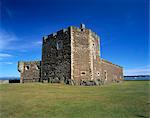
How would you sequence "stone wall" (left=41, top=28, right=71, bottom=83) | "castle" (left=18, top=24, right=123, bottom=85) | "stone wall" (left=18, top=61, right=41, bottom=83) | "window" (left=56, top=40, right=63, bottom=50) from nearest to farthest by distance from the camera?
"castle" (left=18, top=24, right=123, bottom=85), "stone wall" (left=41, top=28, right=71, bottom=83), "window" (left=56, top=40, right=63, bottom=50), "stone wall" (left=18, top=61, right=41, bottom=83)

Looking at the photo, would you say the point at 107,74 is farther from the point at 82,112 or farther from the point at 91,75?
the point at 82,112

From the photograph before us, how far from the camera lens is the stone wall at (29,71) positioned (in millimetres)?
27489

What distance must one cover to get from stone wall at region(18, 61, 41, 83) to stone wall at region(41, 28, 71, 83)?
183 centimetres

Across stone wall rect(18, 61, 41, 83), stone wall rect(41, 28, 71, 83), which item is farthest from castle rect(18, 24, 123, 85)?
stone wall rect(18, 61, 41, 83)

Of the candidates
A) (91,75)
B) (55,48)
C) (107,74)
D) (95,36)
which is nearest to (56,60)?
(55,48)

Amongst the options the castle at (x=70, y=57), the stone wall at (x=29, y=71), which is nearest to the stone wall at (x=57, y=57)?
the castle at (x=70, y=57)

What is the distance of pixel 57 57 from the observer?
23703 mm

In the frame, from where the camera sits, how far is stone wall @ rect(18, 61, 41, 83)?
27.5 m

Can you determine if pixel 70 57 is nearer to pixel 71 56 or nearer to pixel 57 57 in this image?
pixel 71 56

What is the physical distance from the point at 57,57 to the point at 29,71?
7.88 m

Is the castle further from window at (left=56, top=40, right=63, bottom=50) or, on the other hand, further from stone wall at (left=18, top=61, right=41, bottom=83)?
stone wall at (left=18, top=61, right=41, bottom=83)

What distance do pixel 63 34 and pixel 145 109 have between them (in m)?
18.1

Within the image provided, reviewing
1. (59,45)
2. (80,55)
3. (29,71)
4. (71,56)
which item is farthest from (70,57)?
(29,71)

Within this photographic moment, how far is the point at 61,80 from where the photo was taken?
22.5 meters
